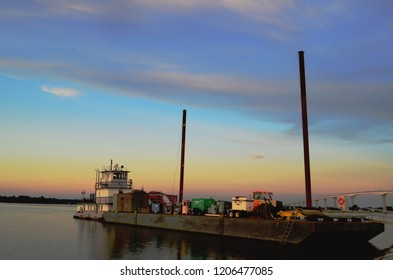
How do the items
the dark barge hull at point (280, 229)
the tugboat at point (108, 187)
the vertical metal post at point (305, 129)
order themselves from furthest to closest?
the tugboat at point (108, 187), the vertical metal post at point (305, 129), the dark barge hull at point (280, 229)

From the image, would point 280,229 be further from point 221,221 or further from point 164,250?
point 164,250

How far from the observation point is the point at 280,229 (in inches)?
1644

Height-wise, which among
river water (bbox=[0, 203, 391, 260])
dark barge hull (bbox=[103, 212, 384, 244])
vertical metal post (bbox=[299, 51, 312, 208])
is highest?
vertical metal post (bbox=[299, 51, 312, 208])

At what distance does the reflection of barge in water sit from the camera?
39625 mm

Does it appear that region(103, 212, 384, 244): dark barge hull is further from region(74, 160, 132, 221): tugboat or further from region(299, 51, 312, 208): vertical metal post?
region(74, 160, 132, 221): tugboat

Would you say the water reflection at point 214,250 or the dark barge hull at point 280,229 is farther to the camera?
the dark barge hull at point 280,229

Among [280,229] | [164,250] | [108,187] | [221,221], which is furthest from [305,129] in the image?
[108,187]

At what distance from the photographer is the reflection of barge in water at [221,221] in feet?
130

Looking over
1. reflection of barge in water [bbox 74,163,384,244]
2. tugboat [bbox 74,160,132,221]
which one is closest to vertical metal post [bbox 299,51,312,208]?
reflection of barge in water [bbox 74,163,384,244]

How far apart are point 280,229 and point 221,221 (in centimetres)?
997

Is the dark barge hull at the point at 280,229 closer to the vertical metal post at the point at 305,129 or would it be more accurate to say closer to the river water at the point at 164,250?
the river water at the point at 164,250

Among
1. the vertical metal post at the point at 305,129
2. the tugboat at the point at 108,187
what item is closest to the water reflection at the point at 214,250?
the vertical metal post at the point at 305,129

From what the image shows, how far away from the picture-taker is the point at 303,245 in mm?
39719
